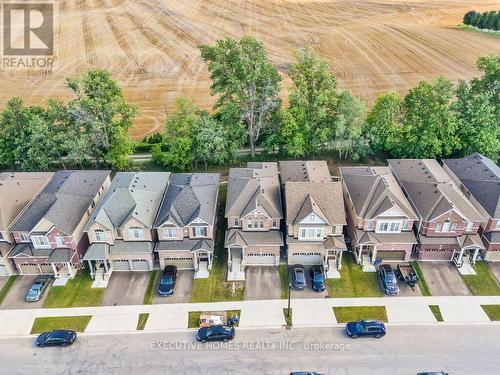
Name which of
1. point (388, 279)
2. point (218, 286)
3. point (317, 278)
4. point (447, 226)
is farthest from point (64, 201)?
point (447, 226)

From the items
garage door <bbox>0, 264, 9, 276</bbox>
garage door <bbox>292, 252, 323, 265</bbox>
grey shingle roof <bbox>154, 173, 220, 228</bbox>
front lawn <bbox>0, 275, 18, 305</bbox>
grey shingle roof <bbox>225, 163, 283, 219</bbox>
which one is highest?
grey shingle roof <bbox>225, 163, 283, 219</bbox>

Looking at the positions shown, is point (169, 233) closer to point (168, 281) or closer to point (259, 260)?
point (168, 281)

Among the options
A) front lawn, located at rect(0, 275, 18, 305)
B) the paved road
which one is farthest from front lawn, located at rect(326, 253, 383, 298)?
front lawn, located at rect(0, 275, 18, 305)

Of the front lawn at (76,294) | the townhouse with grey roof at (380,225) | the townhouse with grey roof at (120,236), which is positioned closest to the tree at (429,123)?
the townhouse with grey roof at (380,225)

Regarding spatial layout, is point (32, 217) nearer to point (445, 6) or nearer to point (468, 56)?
point (468, 56)

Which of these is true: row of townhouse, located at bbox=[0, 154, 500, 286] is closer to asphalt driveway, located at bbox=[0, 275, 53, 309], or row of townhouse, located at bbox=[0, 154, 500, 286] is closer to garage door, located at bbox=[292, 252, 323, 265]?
garage door, located at bbox=[292, 252, 323, 265]
